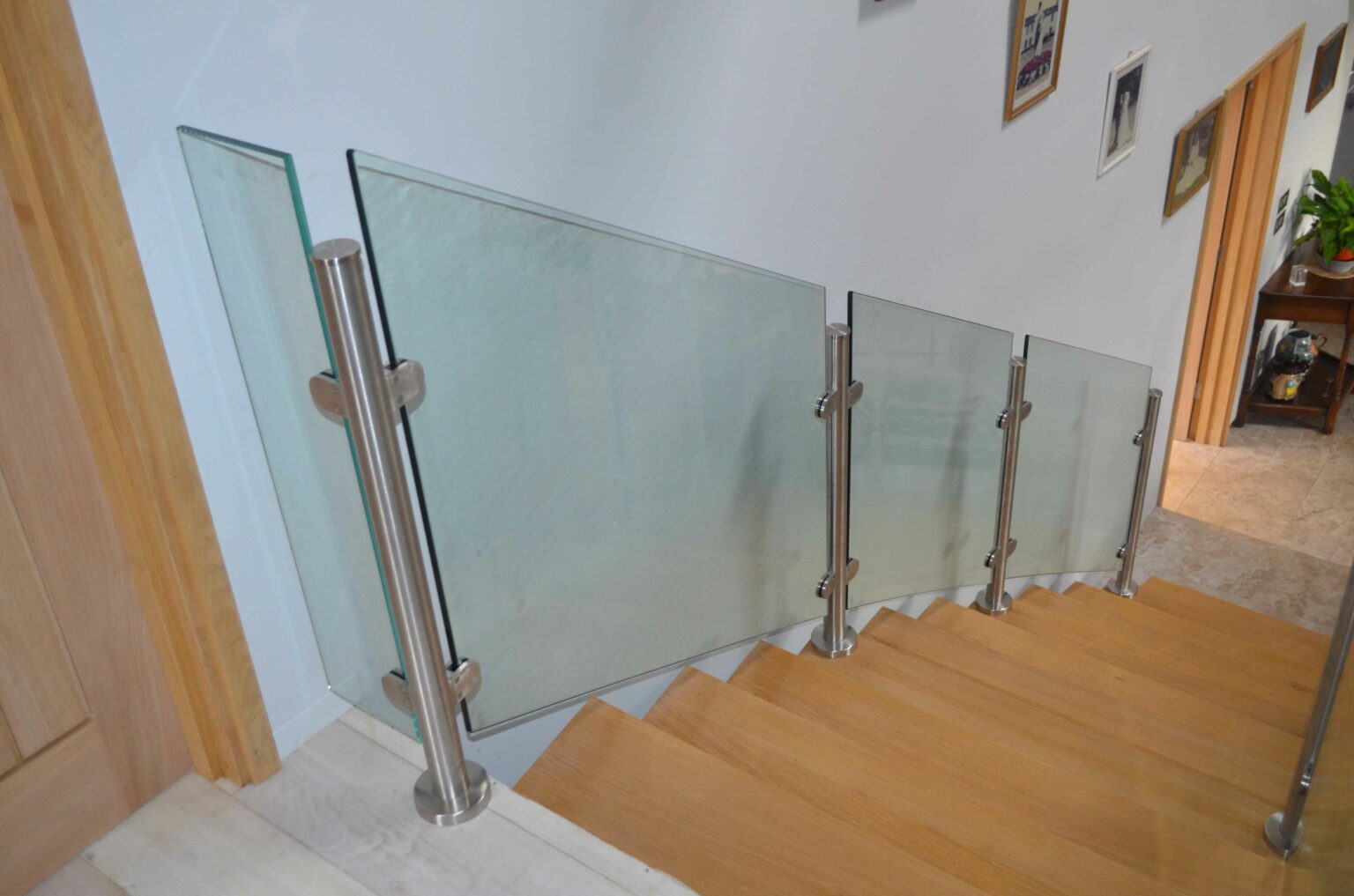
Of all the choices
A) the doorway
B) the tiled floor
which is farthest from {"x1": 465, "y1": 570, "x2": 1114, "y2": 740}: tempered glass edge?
the tiled floor

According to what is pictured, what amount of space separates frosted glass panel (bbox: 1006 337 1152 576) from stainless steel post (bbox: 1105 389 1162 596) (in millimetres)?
26

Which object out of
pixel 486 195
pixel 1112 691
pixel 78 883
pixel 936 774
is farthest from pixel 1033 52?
pixel 78 883

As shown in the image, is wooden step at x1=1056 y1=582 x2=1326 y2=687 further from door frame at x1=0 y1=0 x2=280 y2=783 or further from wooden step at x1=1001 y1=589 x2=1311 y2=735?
door frame at x1=0 y1=0 x2=280 y2=783

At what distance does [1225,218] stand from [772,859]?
19.9ft

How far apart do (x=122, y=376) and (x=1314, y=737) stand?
2.04m

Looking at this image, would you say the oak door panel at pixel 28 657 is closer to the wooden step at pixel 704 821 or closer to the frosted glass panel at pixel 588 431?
the frosted glass panel at pixel 588 431

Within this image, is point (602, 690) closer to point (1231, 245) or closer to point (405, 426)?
point (405, 426)

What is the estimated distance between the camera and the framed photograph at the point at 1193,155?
16.5 ft

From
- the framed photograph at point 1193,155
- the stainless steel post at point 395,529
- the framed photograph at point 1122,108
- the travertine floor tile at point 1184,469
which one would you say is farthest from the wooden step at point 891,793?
the travertine floor tile at point 1184,469

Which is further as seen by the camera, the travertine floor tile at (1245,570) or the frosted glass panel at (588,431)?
the travertine floor tile at (1245,570)

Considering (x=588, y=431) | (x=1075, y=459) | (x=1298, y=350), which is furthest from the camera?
(x=1298, y=350)

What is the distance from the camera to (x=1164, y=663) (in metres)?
3.15

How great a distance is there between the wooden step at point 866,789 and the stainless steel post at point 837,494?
0.47 metres

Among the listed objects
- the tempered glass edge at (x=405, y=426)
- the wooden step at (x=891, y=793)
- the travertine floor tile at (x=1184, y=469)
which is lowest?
the travertine floor tile at (x=1184, y=469)
